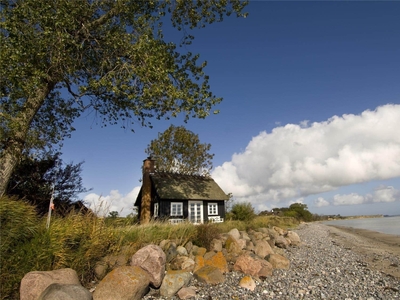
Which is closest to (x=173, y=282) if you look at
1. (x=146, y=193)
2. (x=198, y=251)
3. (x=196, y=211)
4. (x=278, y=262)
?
(x=198, y=251)

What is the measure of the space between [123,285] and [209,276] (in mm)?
2641

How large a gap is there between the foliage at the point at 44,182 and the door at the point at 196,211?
37.5ft

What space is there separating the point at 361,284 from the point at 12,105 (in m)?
13.5

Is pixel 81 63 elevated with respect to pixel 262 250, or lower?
elevated

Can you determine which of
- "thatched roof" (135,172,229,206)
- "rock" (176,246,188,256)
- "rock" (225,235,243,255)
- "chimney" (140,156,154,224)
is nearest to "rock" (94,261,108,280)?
"rock" (176,246,188,256)

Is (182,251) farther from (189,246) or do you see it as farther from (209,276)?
(209,276)

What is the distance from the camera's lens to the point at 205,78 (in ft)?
44.1

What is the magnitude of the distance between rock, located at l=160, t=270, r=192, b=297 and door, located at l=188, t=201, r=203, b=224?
15.7 metres

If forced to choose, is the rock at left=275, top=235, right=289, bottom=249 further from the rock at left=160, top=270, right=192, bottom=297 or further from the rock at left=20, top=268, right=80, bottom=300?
the rock at left=20, top=268, right=80, bottom=300

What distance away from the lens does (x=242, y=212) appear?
22734 millimetres

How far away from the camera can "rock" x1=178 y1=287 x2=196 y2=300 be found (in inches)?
254

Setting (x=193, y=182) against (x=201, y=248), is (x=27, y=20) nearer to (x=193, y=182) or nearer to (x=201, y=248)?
(x=201, y=248)

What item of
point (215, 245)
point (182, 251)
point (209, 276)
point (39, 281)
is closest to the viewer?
point (39, 281)

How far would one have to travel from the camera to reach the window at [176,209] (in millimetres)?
21856
